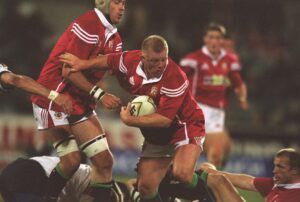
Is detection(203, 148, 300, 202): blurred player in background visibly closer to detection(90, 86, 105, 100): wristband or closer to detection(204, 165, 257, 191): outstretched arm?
detection(204, 165, 257, 191): outstretched arm

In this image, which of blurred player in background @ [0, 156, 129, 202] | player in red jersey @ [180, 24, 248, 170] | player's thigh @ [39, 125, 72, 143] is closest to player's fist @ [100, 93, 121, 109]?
player's thigh @ [39, 125, 72, 143]

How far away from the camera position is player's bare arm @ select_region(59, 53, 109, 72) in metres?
7.05

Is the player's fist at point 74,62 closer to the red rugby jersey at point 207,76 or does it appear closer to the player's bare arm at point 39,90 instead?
the player's bare arm at point 39,90

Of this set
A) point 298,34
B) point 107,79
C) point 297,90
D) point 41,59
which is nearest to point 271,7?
point 298,34

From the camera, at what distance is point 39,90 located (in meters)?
6.93

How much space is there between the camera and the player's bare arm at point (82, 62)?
23.1 feet

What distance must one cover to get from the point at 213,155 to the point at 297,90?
7383 millimetres

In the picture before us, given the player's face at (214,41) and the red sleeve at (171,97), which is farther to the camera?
the player's face at (214,41)

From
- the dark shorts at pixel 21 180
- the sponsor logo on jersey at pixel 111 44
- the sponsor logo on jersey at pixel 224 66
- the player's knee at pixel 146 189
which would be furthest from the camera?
the sponsor logo on jersey at pixel 224 66

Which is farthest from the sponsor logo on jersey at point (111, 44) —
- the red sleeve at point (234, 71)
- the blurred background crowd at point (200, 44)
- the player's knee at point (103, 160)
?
the blurred background crowd at point (200, 44)

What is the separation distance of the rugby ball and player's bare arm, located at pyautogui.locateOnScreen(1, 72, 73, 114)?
23.3 inches

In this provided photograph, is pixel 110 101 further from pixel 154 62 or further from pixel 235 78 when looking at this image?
pixel 235 78

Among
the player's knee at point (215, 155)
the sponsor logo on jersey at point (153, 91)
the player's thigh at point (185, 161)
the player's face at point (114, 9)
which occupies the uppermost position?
the player's face at point (114, 9)

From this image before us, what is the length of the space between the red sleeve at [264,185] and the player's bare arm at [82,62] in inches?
70.7
